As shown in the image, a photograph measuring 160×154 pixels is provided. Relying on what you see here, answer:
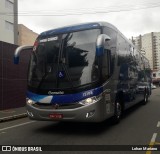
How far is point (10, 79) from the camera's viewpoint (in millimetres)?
18734

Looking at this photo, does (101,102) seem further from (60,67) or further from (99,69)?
(60,67)

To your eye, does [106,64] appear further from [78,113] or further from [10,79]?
[10,79]

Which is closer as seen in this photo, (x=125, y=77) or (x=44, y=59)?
(x=44, y=59)

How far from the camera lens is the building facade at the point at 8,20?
54.0 meters

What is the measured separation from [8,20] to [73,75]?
49.9 m

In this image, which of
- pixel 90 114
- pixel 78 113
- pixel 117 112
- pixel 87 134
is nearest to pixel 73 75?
pixel 78 113

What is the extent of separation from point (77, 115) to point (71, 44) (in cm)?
220

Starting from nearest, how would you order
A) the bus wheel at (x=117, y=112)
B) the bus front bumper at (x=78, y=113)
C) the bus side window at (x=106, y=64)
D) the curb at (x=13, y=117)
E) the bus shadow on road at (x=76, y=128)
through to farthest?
the bus front bumper at (x=78, y=113) → the bus side window at (x=106, y=64) → the bus shadow on road at (x=76, y=128) → the bus wheel at (x=117, y=112) → the curb at (x=13, y=117)

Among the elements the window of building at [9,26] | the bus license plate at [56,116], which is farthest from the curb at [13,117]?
the window of building at [9,26]

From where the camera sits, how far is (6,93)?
1827 centimetres

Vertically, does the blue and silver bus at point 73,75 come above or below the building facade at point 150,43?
below

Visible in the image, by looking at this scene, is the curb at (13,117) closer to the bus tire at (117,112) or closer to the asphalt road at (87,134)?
the asphalt road at (87,134)

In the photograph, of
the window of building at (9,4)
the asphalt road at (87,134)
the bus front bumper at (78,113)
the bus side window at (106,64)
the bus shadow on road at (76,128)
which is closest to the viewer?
the asphalt road at (87,134)

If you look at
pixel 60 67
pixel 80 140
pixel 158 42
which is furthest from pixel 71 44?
pixel 158 42
